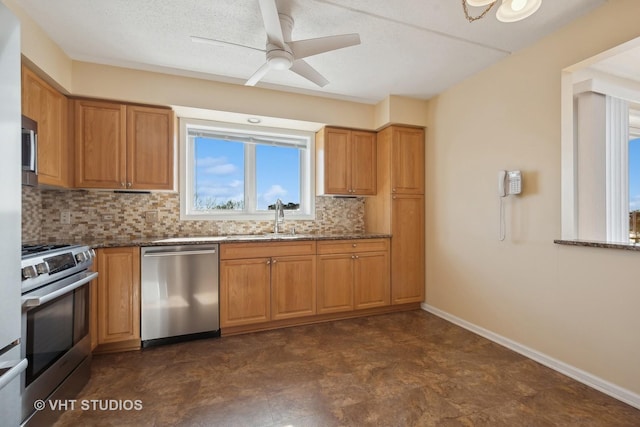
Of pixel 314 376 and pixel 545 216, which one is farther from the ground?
pixel 545 216

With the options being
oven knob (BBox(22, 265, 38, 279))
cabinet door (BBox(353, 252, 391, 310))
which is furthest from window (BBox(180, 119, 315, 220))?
oven knob (BBox(22, 265, 38, 279))

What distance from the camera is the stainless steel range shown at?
1.46 m

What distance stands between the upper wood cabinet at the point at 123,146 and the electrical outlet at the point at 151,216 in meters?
0.36

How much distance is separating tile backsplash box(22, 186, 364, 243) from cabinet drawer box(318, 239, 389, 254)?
82 centimetres

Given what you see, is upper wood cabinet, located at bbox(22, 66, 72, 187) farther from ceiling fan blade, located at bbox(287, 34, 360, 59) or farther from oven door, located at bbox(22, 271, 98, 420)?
ceiling fan blade, located at bbox(287, 34, 360, 59)

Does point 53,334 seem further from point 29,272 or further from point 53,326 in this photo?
point 29,272

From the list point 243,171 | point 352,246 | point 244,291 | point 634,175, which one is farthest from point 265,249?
point 634,175

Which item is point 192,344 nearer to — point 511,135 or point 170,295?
point 170,295

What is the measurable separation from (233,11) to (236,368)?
8.38 feet

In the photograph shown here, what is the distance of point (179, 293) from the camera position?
8.82ft

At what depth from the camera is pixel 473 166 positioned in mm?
2967

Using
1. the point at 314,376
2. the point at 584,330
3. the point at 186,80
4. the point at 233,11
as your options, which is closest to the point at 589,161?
the point at 584,330

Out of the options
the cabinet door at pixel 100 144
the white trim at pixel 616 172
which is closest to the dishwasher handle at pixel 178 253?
the cabinet door at pixel 100 144

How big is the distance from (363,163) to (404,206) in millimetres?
736
